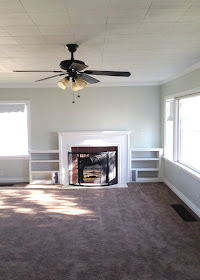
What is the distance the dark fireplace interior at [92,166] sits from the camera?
5828 millimetres

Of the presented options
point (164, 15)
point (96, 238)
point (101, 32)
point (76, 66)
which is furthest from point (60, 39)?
point (96, 238)

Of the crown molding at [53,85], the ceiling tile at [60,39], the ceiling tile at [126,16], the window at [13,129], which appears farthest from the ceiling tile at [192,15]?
the window at [13,129]

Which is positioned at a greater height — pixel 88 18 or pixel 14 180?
pixel 88 18

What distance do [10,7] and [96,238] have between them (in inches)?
113

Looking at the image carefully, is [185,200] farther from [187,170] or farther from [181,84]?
[181,84]

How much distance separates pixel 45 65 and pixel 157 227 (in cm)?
310

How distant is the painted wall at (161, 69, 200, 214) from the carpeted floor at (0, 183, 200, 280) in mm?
333

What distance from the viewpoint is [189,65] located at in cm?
406

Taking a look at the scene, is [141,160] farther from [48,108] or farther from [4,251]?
[4,251]

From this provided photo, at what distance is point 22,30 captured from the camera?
2.33 m

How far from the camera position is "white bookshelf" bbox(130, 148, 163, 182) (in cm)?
598

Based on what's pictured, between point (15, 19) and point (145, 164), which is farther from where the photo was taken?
point (145, 164)

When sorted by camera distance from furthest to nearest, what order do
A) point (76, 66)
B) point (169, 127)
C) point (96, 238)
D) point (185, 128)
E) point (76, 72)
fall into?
point (169, 127), point (185, 128), point (96, 238), point (76, 72), point (76, 66)

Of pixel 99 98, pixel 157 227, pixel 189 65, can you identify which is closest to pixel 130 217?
pixel 157 227
